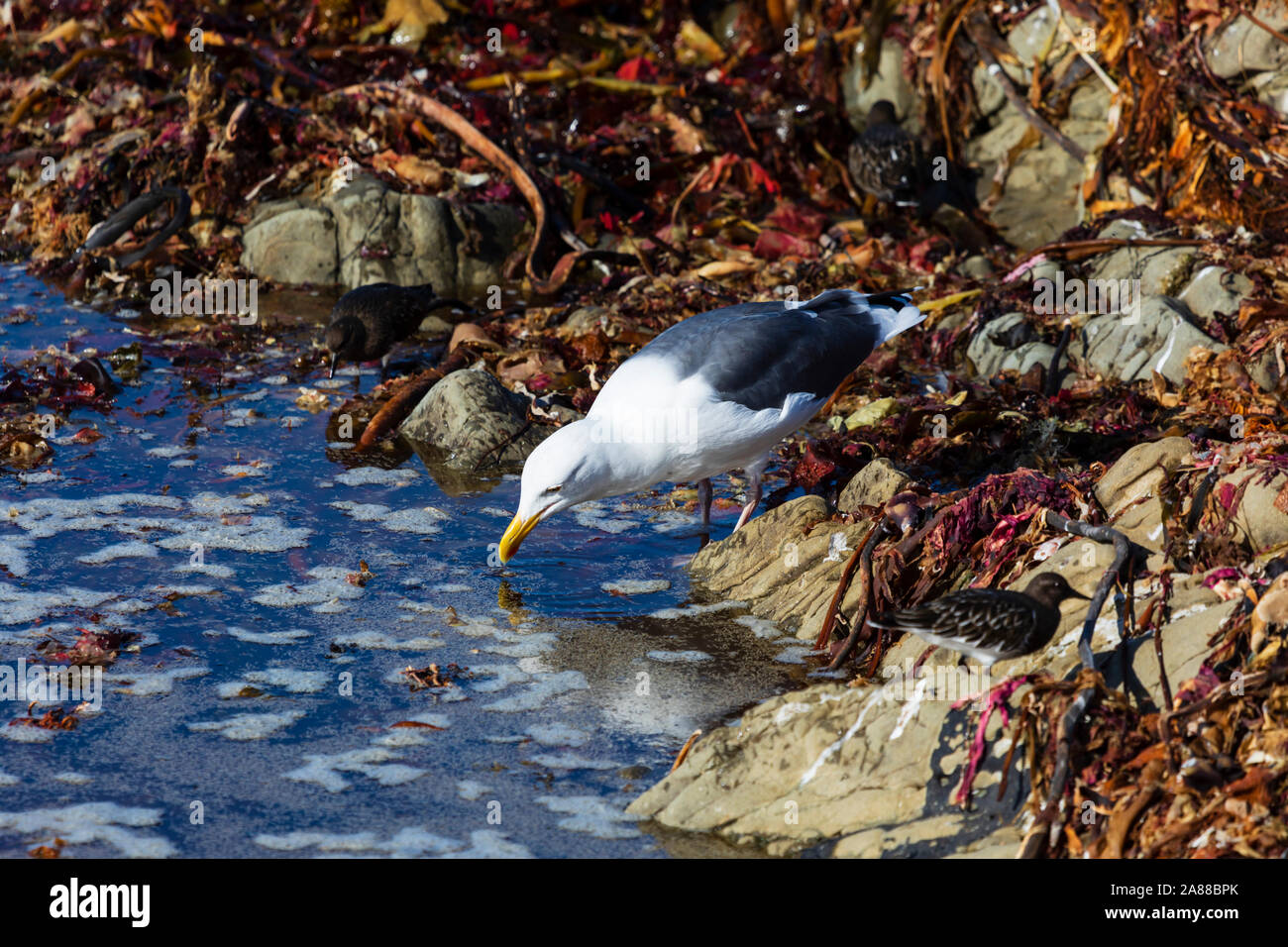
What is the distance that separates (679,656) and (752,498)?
4.64ft

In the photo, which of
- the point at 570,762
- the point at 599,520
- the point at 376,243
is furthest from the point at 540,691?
the point at 376,243

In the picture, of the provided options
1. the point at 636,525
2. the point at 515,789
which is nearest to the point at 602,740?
the point at 515,789

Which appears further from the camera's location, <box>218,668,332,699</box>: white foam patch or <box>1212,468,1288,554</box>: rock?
<box>218,668,332,699</box>: white foam patch

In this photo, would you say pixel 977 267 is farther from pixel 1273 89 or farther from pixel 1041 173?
pixel 1273 89

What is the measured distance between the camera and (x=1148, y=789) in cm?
382

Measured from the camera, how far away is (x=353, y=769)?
14.9 ft

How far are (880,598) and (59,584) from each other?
3.55m

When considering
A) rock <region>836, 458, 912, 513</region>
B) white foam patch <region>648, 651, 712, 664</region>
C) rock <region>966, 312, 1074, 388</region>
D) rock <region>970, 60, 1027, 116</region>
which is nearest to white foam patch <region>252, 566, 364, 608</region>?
white foam patch <region>648, 651, 712, 664</region>

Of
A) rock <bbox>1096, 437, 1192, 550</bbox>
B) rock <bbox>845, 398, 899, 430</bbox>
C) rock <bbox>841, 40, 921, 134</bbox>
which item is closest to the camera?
rock <bbox>1096, 437, 1192, 550</bbox>

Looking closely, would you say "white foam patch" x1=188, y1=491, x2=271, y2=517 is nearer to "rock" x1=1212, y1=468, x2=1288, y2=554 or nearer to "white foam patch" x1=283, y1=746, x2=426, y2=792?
"white foam patch" x1=283, y1=746, x2=426, y2=792

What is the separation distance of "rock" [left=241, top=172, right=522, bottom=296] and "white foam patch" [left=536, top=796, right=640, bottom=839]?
6586 mm

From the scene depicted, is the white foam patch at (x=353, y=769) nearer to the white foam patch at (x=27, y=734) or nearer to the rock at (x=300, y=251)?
the white foam patch at (x=27, y=734)

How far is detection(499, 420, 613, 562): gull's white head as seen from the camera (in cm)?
576

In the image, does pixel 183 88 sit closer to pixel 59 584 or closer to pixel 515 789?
pixel 59 584
